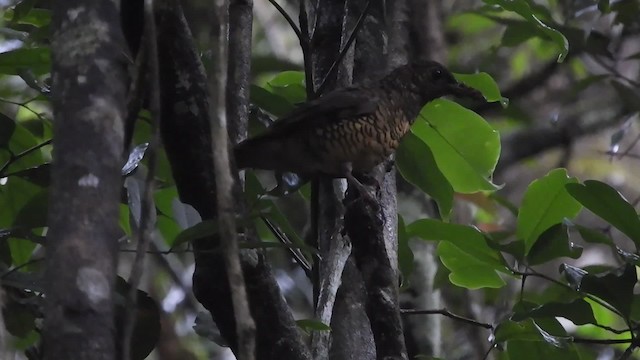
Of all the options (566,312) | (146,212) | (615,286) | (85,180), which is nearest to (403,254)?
(566,312)

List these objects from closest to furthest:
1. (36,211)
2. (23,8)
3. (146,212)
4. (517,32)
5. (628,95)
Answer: (146,212) < (36,211) < (23,8) < (517,32) < (628,95)

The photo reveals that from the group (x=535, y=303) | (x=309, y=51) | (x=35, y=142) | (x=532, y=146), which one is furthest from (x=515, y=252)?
(x=532, y=146)

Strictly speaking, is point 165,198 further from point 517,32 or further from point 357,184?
point 517,32

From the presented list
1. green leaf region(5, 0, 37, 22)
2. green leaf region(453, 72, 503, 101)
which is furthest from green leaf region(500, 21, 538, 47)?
green leaf region(5, 0, 37, 22)

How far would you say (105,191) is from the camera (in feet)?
4.63

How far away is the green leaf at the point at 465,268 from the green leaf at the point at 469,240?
1.1 inches

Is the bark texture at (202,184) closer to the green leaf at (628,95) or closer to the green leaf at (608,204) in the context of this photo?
the green leaf at (608,204)

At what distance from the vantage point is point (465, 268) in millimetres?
2797

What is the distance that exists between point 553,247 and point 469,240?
23 cm

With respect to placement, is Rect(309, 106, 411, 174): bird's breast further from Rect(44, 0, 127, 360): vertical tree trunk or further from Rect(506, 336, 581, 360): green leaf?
Rect(44, 0, 127, 360): vertical tree trunk

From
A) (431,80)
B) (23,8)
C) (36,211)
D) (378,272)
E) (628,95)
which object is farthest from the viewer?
(628,95)

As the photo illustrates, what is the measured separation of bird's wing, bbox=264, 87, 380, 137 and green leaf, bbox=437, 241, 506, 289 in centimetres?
49

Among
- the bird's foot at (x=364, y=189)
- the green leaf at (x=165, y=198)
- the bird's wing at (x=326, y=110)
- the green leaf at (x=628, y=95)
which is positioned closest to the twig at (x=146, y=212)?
the bird's foot at (x=364, y=189)

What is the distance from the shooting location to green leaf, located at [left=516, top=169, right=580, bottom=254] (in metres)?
2.84
